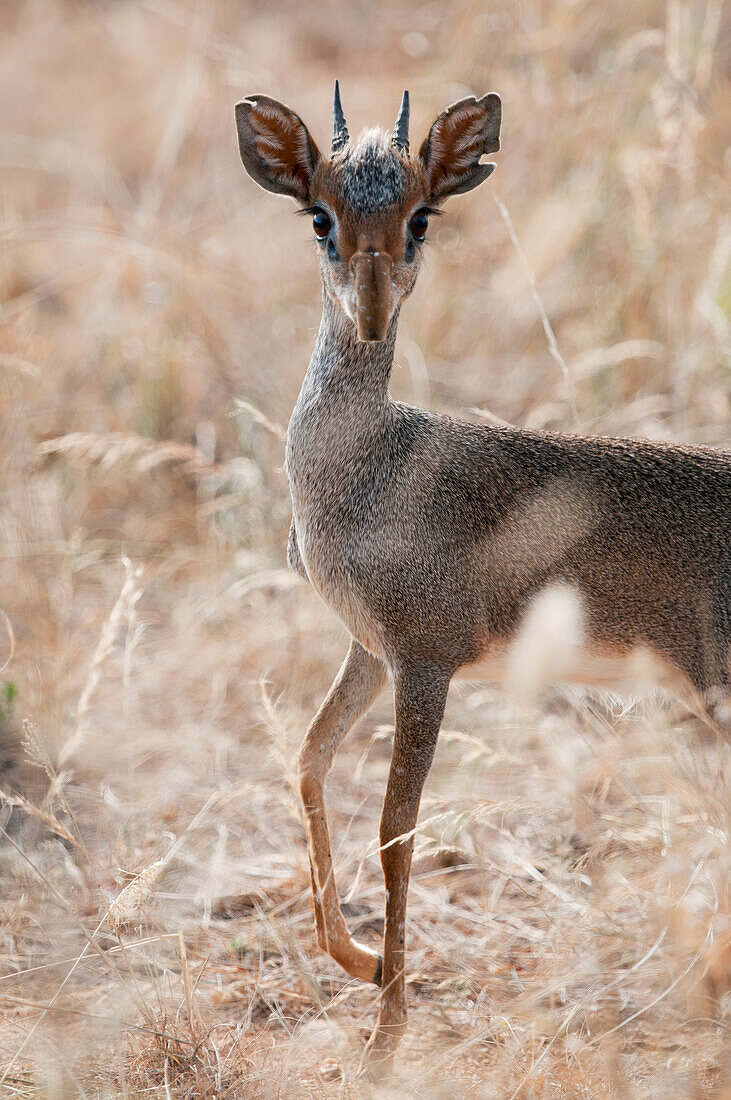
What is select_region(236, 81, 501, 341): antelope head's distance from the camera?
9.12ft

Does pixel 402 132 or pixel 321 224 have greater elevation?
pixel 402 132

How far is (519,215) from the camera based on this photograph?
6.68 metres

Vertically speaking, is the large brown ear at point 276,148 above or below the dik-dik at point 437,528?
above

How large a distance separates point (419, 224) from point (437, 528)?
0.77 metres

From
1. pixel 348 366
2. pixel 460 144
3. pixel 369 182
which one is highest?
pixel 460 144

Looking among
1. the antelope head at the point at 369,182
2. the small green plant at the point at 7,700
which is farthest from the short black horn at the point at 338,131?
the small green plant at the point at 7,700

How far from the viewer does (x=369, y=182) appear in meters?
2.86

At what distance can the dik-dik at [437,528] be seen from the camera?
2988 millimetres

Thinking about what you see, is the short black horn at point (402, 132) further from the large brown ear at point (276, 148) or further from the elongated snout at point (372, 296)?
the elongated snout at point (372, 296)

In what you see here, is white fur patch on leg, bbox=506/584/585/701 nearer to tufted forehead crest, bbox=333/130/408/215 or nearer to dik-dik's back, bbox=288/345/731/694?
dik-dik's back, bbox=288/345/731/694

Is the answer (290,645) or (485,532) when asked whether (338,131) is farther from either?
(290,645)

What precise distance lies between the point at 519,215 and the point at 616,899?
15.7 ft

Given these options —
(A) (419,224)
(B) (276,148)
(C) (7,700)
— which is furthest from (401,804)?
(C) (7,700)

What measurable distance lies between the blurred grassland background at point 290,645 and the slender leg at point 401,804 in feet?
0.40
